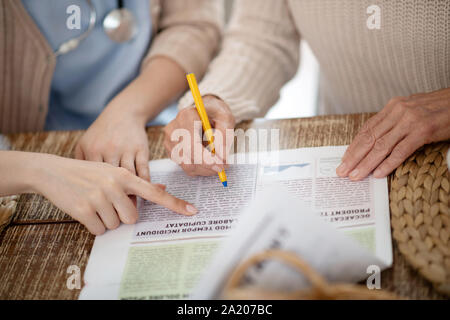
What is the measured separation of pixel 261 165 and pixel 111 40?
53 centimetres

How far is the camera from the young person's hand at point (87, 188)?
1.85 feet

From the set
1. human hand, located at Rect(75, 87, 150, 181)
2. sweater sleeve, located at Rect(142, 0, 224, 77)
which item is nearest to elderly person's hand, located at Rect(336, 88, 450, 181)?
human hand, located at Rect(75, 87, 150, 181)

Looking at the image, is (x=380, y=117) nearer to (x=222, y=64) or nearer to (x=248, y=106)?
(x=248, y=106)

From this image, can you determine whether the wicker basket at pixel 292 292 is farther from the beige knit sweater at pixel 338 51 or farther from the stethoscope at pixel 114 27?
the stethoscope at pixel 114 27

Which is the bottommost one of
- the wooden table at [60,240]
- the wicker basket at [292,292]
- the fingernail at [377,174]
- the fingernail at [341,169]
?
the wooden table at [60,240]

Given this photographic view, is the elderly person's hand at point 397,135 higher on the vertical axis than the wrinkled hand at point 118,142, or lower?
higher

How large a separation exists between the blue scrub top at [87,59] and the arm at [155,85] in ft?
0.22

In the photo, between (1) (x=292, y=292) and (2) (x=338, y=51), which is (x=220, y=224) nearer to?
(1) (x=292, y=292)

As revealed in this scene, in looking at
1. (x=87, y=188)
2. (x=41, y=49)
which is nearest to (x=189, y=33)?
(x=41, y=49)

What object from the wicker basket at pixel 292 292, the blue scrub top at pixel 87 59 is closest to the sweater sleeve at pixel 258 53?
the blue scrub top at pixel 87 59

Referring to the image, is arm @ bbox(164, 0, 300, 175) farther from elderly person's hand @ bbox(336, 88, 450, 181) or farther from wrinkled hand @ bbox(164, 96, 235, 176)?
elderly person's hand @ bbox(336, 88, 450, 181)

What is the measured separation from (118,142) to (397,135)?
1.43ft
